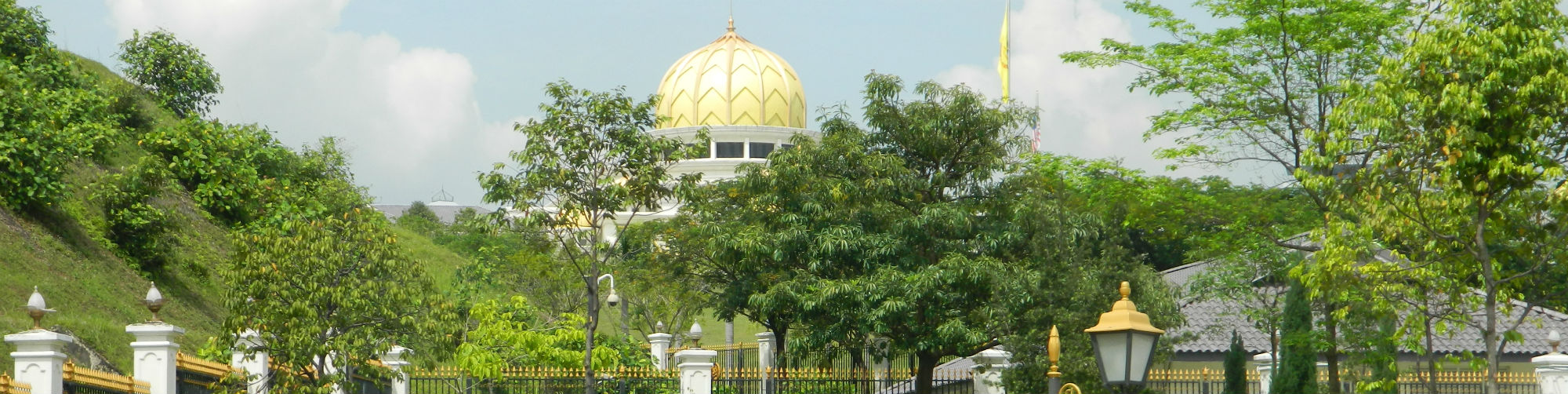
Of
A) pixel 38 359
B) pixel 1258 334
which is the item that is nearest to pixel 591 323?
pixel 38 359

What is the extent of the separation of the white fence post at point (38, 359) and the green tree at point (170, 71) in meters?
27.1

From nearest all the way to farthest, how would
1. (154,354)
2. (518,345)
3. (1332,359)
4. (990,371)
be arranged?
1. (154,354)
2. (1332,359)
3. (990,371)
4. (518,345)

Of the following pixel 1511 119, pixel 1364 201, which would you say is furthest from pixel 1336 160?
pixel 1511 119

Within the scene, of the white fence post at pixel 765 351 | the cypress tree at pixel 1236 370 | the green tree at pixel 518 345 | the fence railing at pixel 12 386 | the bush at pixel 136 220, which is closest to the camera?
the fence railing at pixel 12 386

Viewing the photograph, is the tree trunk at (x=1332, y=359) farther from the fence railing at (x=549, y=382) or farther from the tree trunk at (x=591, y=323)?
the tree trunk at (x=591, y=323)

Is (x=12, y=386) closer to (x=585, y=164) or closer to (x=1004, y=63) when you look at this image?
(x=585, y=164)

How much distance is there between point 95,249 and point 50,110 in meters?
2.35

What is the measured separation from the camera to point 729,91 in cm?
5369

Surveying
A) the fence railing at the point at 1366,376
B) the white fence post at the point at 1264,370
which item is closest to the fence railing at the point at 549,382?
the fence railing at the point at 1366,376

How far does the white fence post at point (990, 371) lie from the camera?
2008 centimetres

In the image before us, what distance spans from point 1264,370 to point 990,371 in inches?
174

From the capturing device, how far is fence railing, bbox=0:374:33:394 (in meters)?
11.6

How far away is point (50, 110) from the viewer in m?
24.6

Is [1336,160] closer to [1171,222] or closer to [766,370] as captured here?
[1171,222]
